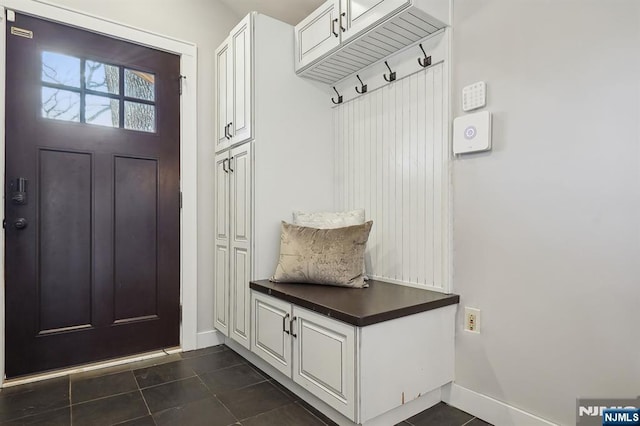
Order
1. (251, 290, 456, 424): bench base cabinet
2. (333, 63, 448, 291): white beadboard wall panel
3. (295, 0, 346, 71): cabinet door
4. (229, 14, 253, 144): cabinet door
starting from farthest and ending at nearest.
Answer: (229, 14, 253, 144): cabinet door, (295, 0, 346, 71): cabinet door, (333, 63, 448, 291): white beadboard wall panel, (251, 290, 456, 424): bench base cabinet

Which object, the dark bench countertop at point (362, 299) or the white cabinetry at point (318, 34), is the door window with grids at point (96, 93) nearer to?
the white cabinetry at point (318, 34)

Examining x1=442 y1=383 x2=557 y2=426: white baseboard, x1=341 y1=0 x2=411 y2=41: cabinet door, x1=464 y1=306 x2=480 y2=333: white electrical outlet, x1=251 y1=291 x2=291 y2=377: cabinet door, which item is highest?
x1=341 y1=0 x2=411 y2=41: cabinet door

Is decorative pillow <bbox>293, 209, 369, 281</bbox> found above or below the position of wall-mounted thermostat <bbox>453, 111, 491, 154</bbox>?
below

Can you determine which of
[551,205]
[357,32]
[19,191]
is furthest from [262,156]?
[551,205]

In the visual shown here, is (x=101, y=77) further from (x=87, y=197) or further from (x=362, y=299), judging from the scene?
(x=362, y=299)

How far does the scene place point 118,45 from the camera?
240 cm

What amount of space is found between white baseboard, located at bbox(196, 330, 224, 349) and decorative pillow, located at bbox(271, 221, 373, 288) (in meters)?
1.00

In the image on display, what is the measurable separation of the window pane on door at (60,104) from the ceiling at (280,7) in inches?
54.4

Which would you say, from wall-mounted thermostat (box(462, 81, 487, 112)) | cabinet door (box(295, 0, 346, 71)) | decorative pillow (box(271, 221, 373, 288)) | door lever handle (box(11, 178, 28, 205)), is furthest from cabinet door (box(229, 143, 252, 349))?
wall-mounted thermostat (box(462, 81, 487, 112))

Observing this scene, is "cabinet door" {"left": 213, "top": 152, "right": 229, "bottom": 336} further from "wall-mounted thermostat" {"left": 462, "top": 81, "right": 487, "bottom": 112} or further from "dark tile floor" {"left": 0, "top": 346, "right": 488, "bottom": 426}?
"wall-mounted thermostat" {"left": 462, "top": 81, "right": 487, "bottom": 112}

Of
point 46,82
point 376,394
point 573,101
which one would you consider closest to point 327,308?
point 376,394

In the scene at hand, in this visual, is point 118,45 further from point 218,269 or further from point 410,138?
point 410,138

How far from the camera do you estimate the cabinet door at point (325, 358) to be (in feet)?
4.79

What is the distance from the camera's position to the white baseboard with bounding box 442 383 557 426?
150cm
